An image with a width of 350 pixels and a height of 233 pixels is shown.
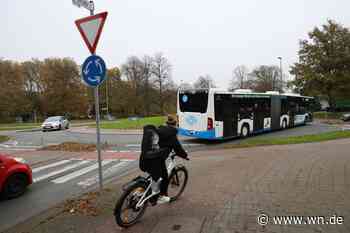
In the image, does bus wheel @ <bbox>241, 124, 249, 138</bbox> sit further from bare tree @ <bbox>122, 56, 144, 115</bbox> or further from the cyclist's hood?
bare tree @ <bbox>122, 56, 144, 115</bbox>

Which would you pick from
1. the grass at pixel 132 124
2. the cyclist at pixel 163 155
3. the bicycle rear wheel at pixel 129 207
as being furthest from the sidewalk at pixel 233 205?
the grass at pixel 132 124

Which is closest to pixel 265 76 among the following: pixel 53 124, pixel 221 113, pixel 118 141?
pixel 53 124

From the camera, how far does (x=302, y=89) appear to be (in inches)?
1353

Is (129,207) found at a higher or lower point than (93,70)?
lower

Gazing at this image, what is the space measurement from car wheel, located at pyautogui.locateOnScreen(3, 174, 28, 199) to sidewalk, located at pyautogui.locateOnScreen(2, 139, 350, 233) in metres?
1.82

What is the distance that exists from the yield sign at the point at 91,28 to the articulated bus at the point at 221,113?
8.97 meters

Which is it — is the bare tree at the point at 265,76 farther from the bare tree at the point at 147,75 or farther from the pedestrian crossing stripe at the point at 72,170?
the pedestrian crossing stripe at the point at 72,170

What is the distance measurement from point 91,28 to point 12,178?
13.0ft

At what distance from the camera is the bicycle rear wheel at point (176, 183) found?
454 centimetres

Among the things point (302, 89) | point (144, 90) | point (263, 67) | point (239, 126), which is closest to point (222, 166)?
point (239, 126)

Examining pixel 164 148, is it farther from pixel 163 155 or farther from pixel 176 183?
pixel 176 183

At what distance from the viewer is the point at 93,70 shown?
14.8 feet

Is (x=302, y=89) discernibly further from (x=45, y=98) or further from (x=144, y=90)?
(x=45, y=98)

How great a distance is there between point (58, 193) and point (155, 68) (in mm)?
54007
